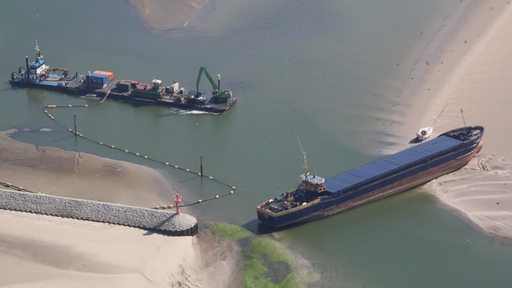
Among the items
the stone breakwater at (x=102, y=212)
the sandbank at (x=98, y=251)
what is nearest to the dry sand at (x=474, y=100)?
the sandbank at (x=98, y=251)

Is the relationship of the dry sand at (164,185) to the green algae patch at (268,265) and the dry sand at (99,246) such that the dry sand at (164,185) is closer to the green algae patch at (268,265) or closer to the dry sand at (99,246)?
the dry sand at (99,246)

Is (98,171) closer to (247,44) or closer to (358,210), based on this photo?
(358,210)

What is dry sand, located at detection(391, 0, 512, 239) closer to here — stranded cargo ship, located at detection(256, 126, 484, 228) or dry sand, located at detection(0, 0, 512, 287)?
dry sand, located at detection(0, 0, 512, 287)

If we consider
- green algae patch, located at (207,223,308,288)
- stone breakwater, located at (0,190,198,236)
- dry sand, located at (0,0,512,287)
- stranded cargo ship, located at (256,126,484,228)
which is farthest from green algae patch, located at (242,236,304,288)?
stone breakwater, located at (0,190,198,236)

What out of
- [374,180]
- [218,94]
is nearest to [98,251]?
[374,180]

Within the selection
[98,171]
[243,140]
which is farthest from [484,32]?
[98,171]

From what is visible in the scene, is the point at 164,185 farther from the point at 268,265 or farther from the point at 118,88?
the point at 118,88
